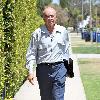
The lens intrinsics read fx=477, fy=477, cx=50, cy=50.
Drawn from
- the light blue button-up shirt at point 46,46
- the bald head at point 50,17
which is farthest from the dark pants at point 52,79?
the bald head at point 50,17

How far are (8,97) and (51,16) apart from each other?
374cm

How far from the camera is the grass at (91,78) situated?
479 inches

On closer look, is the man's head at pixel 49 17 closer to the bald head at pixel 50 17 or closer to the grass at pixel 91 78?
the bald head at pixel 50 17

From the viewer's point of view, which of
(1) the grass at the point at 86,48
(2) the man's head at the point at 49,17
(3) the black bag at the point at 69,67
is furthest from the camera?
(1) the grass at the point at 86,48

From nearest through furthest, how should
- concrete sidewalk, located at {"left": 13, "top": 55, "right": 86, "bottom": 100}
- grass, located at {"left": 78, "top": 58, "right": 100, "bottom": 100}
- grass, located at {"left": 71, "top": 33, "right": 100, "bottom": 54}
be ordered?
concrete sidewalk, located at {"left": 13, "top": 55, "right": 86, "bottom": 100}, grass, located at {"left": 78, "top": 58, "right": 100, "bottom": 100}, grass, located at {"left": 71, "top": 33, "right": 100, "bottom": 54}

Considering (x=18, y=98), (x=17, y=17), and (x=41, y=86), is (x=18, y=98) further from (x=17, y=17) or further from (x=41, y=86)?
(x=41, y=86)

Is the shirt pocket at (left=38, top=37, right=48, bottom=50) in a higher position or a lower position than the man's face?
lower

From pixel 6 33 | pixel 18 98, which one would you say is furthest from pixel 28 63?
pixel 18 98

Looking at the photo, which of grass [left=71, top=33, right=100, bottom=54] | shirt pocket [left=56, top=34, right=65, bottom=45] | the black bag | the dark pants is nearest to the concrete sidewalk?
the black bag

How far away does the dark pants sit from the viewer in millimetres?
7102

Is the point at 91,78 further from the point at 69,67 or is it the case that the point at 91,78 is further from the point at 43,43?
the point at 43,43

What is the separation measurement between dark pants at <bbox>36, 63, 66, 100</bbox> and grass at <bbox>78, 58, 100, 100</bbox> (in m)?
4.43

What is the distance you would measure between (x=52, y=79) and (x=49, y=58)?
0.32 m

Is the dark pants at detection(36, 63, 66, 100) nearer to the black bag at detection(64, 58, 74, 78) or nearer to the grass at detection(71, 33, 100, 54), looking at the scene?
the black bag at detection(64, 58, 74, 78)
